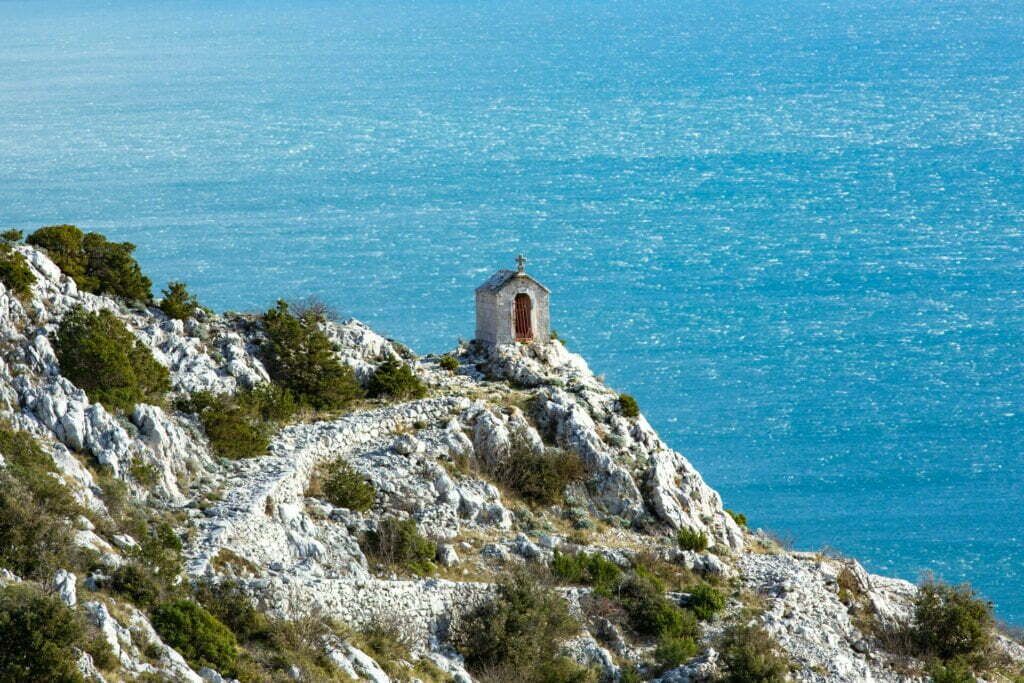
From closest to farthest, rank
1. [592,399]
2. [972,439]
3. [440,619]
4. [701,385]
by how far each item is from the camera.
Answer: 1. [440,619]
2. [592,399]
3. [972,439]
4. [701,385]

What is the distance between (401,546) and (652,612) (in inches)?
309

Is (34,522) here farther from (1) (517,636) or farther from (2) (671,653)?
(2) (671,653)

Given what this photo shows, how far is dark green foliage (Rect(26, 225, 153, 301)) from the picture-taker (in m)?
57.9

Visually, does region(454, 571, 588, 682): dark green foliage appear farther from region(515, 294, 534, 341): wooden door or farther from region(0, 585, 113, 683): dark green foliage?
region(515, 294, 534, 341): wooden door

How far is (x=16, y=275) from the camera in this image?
5347 centimetres

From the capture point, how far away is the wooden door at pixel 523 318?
2544 inches

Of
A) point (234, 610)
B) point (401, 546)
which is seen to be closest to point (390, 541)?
point (401, 546)

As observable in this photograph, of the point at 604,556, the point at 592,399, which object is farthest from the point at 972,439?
the point at 604,556

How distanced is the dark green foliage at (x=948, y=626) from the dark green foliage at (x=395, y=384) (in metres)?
19.2

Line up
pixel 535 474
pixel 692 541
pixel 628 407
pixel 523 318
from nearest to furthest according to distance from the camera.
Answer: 1. pixel 692 541
2. pixel 535 474
3. pixel 628 407
4. pixel 523 318

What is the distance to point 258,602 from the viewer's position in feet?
138

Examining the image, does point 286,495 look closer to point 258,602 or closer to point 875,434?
point 258,602

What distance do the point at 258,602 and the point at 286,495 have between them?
7928 mm

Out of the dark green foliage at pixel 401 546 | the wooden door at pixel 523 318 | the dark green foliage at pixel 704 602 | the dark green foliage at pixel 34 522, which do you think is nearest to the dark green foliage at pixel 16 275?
the dark green foliage at pixel 34 522
